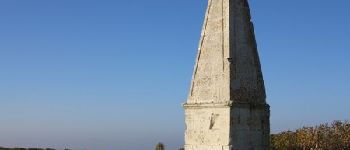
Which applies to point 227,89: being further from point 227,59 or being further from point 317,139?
point 317,139

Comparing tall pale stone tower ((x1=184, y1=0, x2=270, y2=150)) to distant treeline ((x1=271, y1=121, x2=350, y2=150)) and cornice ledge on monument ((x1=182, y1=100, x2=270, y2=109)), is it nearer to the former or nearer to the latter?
cornice ledge on monument ((x1=182, y1=100, x2=270, y2=109))

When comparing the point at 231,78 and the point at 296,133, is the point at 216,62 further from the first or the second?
the point at 296,133

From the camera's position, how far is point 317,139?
1101 inches

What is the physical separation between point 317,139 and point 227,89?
20.3 m

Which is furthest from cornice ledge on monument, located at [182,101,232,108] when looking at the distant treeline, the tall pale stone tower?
the distant treeline

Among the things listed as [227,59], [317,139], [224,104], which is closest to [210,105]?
[224,104]

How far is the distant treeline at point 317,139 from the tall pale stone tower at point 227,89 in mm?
17629

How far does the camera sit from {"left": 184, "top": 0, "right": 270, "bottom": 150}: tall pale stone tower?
9180 millimetres

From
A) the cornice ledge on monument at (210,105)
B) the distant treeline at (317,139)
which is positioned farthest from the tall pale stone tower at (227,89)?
the distant treeline at (317,139)

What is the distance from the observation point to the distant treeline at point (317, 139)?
27453 millimetres

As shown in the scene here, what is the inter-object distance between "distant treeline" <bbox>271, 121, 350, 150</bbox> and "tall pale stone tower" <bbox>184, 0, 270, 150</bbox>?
17.6m

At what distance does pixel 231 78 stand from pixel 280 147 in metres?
19.4

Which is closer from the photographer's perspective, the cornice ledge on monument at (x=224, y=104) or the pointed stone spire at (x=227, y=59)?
the cornice ledge on monument at (x=224, y=104)

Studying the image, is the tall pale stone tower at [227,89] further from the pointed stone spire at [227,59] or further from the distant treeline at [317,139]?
the distant treeline at [317,139]
